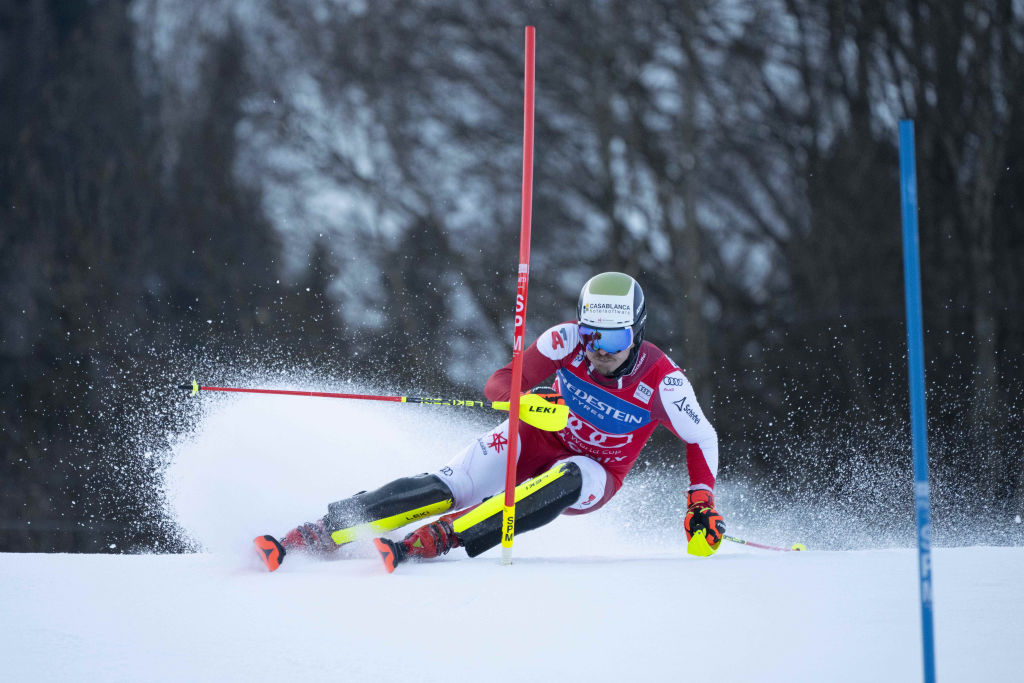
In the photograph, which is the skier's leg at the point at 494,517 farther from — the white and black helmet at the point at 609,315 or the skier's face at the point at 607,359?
the white and black helmet at the point at 609,315

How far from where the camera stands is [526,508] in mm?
3320

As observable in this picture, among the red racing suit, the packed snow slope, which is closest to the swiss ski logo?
the red racing suit

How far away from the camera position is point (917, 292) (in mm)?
1751

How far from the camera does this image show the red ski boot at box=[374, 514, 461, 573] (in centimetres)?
303

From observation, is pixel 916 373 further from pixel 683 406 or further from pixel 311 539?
pixel 311 539

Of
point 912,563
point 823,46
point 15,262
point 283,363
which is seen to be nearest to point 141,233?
point 15,262

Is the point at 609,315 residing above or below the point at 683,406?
above

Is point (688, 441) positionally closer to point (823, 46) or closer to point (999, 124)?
point (999, 124)

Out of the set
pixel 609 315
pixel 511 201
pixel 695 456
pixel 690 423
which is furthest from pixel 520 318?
pixel 511 201

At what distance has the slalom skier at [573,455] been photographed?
3.28 m

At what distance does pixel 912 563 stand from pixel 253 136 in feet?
44.7

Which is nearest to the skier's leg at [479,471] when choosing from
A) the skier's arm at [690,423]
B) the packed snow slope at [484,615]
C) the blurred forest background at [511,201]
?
the packed snow slope at [484,615]

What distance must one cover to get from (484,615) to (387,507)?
3.25ft

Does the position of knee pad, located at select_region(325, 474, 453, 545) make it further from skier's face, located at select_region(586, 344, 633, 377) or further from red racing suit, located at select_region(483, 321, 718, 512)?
skier's face, located at select_region(586, 344, 633, 377)
